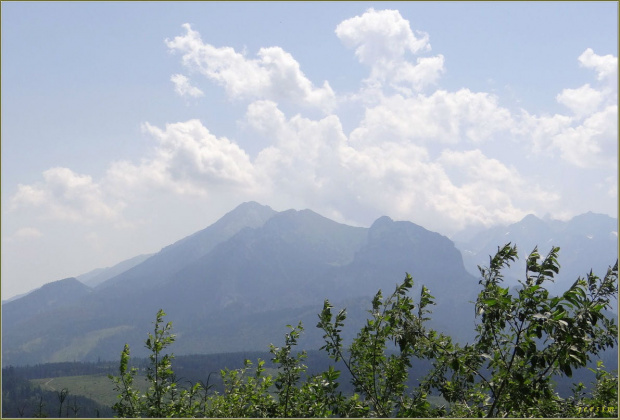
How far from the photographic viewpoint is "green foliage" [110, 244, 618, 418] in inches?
361

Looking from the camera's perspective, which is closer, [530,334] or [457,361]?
[530,334]

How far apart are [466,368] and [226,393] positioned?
660 cm

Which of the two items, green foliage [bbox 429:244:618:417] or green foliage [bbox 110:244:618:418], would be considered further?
green foliage [bbox 110:244:618:418]

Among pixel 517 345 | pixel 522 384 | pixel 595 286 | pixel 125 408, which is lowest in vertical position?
pixel 125 408

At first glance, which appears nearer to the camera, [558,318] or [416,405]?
[558,318]

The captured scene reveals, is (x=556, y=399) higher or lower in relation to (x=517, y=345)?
lower

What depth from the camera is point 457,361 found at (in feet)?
32.4

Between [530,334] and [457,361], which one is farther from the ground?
[530,334]

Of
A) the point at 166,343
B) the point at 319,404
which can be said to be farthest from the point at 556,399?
the point at 166,343

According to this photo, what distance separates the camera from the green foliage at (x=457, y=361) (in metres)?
9.17

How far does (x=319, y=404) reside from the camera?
1139 cm

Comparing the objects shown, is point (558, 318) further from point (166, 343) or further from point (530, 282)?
point (166, 343)

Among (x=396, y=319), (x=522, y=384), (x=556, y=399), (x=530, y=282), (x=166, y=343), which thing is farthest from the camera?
(x=166, y=343)

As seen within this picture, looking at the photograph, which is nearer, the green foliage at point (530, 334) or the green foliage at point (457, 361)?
the green foliage at point (530, 334)
